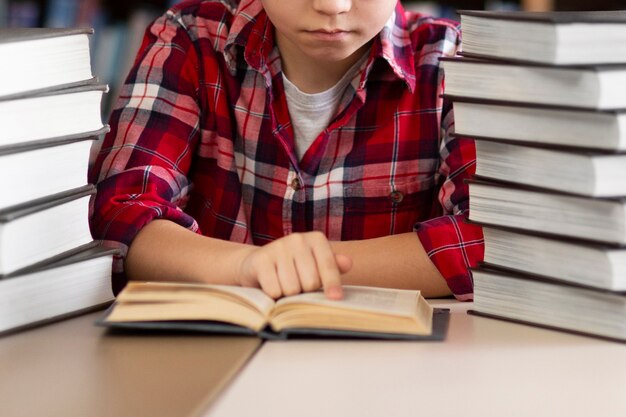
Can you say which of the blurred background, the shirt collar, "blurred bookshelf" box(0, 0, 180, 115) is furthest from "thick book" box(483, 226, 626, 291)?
"blurred bookshelf" box(0, 0, 180, 115)

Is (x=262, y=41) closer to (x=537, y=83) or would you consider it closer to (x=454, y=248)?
(x=454, y=248)

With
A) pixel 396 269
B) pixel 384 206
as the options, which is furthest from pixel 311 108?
pixel 396 269

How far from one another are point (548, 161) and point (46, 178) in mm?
457

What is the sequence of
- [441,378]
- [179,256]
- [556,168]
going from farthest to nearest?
[179,256] < [556,168] < [441,378]

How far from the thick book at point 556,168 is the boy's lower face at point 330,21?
287 millimetres

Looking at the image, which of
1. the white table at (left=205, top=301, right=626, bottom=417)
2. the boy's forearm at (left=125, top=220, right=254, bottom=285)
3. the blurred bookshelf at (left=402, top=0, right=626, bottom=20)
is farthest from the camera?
the blurred bookshelf at (left=402, top=0, right=626, bottom=20)

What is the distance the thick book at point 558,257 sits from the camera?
0.87 metres

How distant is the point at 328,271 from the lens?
93 centimetres

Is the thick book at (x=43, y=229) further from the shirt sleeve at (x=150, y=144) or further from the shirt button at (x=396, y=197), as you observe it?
the shirt button at (x=396, y=197)

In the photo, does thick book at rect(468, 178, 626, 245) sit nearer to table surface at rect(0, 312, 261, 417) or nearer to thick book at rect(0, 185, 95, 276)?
table surface at rect(0, 312, 261, 417)

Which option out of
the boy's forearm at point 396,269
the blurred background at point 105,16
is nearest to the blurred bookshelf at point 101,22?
the blurred background at point 105,16

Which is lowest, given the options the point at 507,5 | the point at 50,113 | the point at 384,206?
the point at 384,206

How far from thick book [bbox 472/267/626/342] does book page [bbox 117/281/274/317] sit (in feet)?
0.70

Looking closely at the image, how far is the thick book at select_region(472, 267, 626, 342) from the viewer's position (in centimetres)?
89
